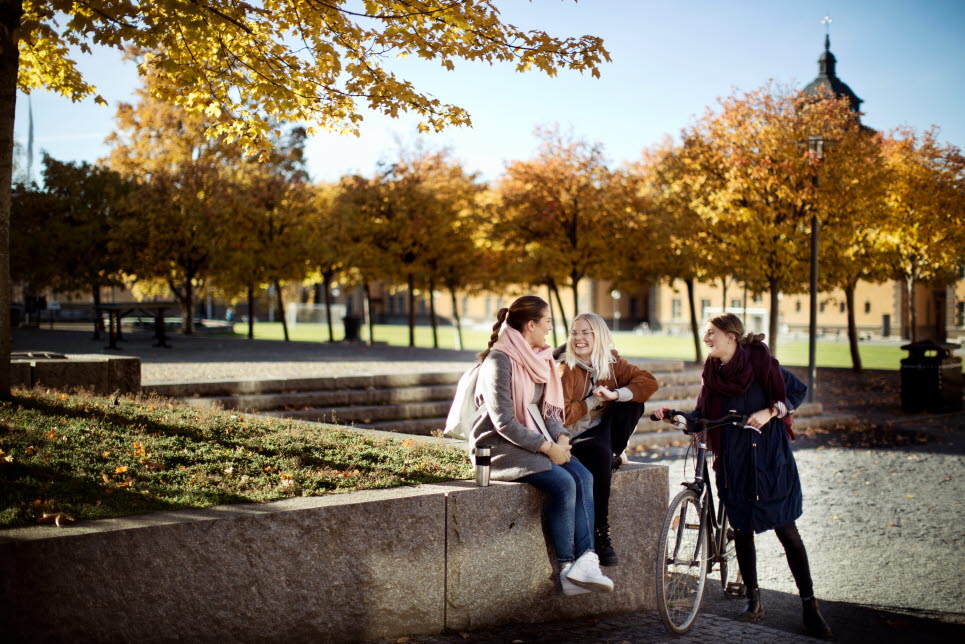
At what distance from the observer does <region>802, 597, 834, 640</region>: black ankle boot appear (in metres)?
5.27

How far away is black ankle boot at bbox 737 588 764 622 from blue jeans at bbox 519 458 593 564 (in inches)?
47.6

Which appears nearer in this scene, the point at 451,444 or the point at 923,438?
the point at 451,444

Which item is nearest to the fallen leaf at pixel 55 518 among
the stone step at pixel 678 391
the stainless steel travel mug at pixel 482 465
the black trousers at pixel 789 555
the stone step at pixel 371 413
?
the stainless steel travel mug at pixel 482 465

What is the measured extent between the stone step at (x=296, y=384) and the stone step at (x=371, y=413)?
1.78 feet

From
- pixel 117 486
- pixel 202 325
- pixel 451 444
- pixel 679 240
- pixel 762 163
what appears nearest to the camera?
pixel 117 486

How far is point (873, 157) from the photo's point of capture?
23.0 meters

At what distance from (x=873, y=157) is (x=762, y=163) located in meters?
4.00

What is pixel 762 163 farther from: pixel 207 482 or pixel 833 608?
pixel 207 482

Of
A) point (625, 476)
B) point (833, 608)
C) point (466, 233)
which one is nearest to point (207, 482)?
point (625, 476)

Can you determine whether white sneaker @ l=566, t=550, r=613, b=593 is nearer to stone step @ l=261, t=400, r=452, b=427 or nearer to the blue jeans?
the blue jeans

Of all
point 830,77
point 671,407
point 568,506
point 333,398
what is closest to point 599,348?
point 568,506

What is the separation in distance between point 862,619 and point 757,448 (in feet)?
4.81

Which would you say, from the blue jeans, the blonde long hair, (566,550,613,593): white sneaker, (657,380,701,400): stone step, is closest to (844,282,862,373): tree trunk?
(657,380,701,400): stone step

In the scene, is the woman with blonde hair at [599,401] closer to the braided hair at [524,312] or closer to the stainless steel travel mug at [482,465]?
the braided hair at [524,312]
